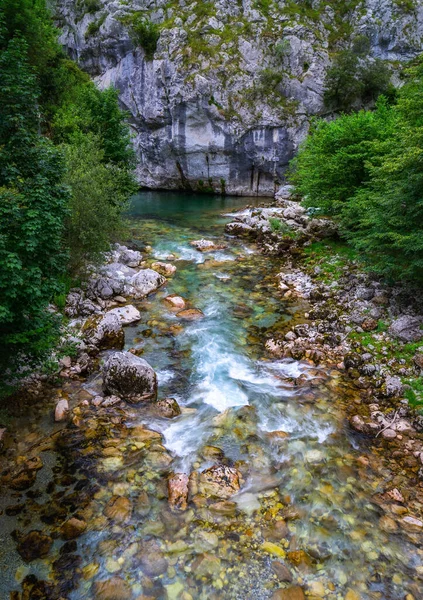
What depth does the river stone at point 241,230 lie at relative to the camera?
80.5 ft

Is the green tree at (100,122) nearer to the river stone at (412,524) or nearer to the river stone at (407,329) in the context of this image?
the river stone at (407,329)

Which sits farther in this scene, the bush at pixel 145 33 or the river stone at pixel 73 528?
the bush at pixel 145 33

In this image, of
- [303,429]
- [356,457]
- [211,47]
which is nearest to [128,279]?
[303,429]

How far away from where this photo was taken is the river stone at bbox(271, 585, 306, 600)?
5062 millimetres

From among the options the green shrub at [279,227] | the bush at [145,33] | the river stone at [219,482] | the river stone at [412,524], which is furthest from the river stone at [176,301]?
the bush at [145,33]

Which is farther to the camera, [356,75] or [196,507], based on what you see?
[356,75]

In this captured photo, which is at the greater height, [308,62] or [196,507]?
[308,62]

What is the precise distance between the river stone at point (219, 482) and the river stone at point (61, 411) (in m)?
3.51

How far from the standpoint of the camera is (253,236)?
2434 cm

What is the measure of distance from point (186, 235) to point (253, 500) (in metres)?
20.2

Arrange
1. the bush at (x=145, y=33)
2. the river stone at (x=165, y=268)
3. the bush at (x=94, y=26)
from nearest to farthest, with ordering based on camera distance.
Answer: the river stone at (x=165, y=268) → the bush at (x=145, y=33) → the bush at (x=94, y=26)

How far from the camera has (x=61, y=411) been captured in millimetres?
8148

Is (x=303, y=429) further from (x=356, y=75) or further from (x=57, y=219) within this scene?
(x=356, y=75)

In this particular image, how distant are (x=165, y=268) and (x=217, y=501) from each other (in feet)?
42.1
